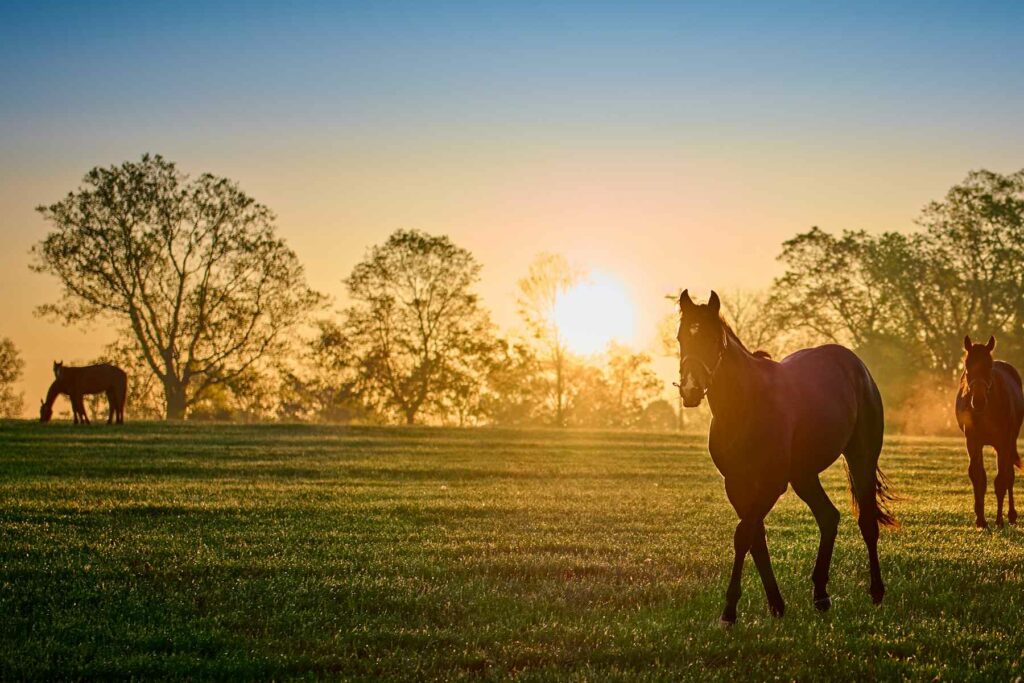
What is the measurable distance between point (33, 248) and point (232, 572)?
54549 mm

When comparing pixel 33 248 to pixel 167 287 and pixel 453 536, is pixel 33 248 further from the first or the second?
pixel 453 536

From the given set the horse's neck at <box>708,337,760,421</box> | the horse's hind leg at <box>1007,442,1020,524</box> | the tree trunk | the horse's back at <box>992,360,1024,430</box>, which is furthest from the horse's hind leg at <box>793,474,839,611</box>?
the tree trunk

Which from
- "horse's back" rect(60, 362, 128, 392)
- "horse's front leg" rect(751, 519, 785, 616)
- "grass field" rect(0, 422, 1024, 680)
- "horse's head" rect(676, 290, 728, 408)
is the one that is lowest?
"grass field" rect(0, 422, 1024, 680)

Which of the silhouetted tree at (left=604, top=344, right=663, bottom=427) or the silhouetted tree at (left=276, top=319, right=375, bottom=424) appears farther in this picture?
the silhouetted tree at (left=604, top=344, right=663, bottom=427)

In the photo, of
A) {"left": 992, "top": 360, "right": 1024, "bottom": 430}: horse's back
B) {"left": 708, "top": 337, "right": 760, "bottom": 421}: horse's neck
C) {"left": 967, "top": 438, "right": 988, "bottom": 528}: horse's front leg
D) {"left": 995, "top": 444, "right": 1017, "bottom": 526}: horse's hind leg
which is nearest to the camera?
{"left": 708, "top": 337, "right": 760, "bottom": 421}: horse's neck

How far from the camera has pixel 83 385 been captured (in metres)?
41.8

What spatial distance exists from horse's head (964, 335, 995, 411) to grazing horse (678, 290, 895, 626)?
5.83 meters

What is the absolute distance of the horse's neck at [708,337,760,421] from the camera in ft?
29.1

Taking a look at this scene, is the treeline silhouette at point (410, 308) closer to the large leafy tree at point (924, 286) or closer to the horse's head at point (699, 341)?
the large leafy tree at point (924, 286)

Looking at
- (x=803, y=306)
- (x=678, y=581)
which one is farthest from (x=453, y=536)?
(x=803, y=306)

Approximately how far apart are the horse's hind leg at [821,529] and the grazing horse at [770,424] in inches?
0.4

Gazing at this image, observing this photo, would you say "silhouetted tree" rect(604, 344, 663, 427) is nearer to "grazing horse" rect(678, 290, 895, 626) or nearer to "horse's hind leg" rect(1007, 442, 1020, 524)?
"horse's hind leg" rect(1007, 442, 1020, 524)

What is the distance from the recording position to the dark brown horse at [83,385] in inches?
1635

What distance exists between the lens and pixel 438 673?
293 inches
